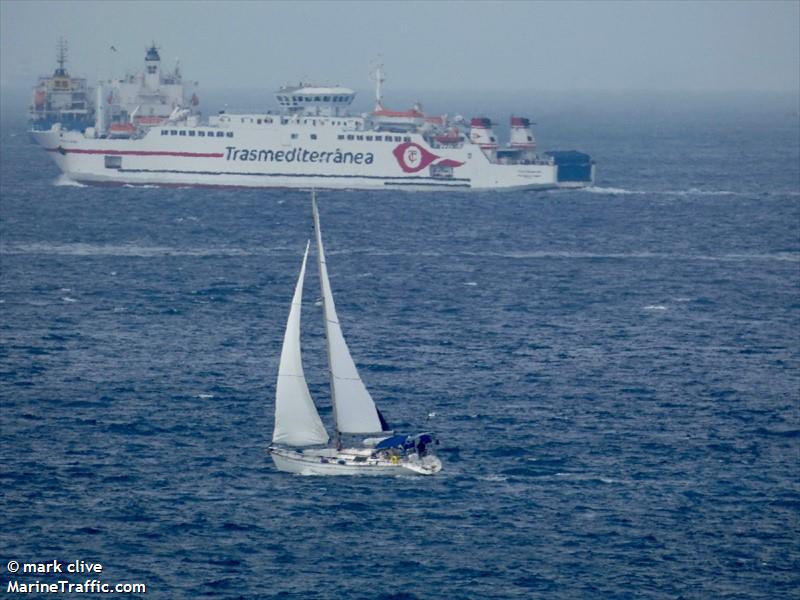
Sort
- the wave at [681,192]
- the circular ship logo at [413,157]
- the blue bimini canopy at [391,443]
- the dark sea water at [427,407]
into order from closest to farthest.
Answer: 1. the dark sea water at [427,407]
2. the blue bimini canopy at [391,443]
3. the circular ship logo at [413,157]
4. the wave at [681,192]

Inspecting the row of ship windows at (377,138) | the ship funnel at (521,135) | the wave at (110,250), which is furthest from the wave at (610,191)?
the wave at (110,250)

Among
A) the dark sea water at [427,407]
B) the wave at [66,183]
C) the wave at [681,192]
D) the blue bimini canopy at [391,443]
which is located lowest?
the dark sea water at [427,407]

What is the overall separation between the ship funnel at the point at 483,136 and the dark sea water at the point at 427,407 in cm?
2374

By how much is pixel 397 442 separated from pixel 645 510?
7.84m

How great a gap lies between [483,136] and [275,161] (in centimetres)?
1760

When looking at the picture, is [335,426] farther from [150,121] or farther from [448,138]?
[150,121]

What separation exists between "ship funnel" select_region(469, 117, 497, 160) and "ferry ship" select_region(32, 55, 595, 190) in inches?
3.3

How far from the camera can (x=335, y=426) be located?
1882 inches

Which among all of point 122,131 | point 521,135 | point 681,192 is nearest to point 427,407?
point 521,135

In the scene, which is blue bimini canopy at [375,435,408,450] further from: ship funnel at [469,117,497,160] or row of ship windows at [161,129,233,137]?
ship funnel at [469,117,497,160]

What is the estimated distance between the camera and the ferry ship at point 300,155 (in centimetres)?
12781

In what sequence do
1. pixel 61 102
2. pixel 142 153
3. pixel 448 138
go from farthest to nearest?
1. pixel 61 102
2. pixel 448 138
3. pixel 142 153

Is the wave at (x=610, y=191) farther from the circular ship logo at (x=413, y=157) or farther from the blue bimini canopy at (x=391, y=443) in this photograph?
the blue bimini canopy at (x=391, y=443)

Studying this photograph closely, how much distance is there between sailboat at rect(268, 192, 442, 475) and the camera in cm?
4669
